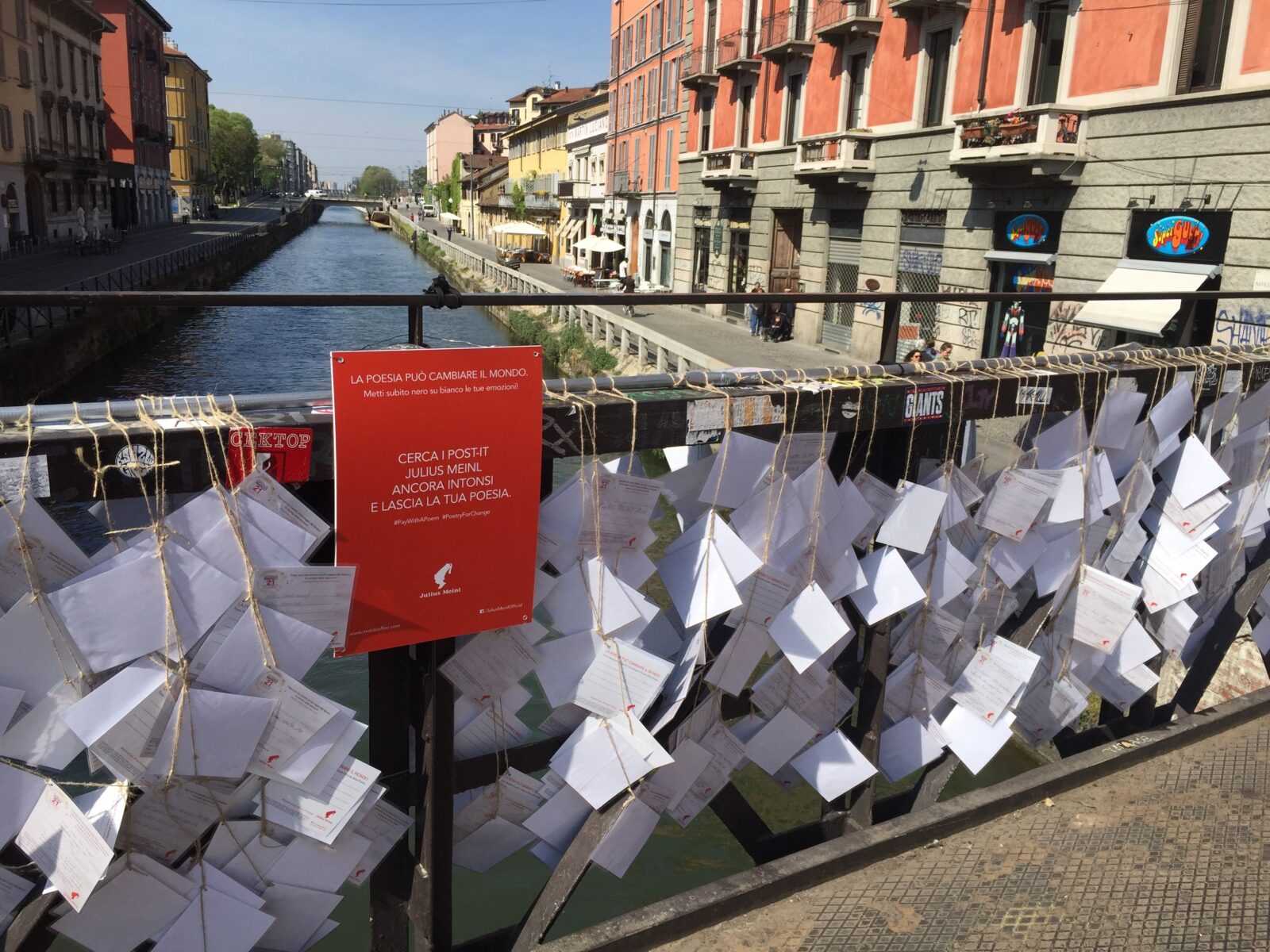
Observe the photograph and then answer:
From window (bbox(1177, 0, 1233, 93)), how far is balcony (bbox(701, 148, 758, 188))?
13580 millimetres

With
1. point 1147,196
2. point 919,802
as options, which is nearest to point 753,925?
point 919,802

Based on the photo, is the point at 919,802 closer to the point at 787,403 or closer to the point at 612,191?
the point at 787,403

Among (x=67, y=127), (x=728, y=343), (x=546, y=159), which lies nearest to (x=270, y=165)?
(x=546, y=159)

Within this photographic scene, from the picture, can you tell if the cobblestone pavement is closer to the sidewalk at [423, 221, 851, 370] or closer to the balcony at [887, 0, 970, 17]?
the sidewalk at [423, 221, 851, 370]

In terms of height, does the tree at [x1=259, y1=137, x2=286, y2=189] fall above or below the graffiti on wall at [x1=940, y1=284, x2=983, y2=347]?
above

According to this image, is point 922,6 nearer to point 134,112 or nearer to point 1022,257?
point 1022,257

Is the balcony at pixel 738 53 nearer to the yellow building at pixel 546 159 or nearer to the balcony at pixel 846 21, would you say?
the balcony at pixel 846 21

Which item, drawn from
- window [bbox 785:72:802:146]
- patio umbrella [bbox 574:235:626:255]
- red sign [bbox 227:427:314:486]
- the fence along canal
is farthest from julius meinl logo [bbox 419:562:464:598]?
patio umbrella [bbox 574:235:626:255]

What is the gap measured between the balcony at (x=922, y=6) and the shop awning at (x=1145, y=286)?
597cm

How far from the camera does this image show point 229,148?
106 m

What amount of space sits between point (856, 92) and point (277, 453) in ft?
70.3

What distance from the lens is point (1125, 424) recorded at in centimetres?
321

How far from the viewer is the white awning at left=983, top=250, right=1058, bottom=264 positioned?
15258 millimetres

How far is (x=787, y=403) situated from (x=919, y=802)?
1410mm
